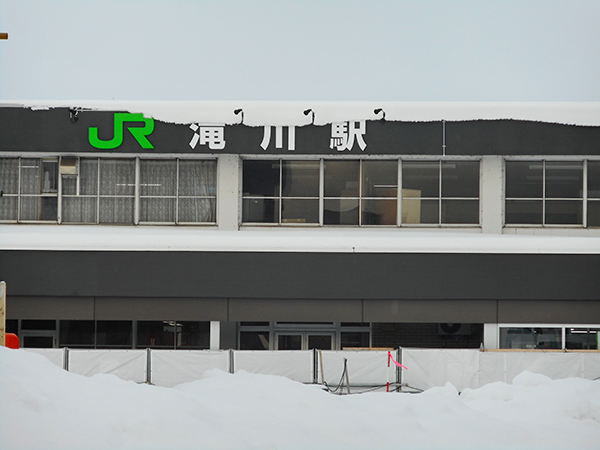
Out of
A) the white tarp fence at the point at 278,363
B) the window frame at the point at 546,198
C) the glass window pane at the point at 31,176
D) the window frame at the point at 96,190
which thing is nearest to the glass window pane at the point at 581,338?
the window frame at the point at 546,198

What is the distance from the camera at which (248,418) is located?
244 inches

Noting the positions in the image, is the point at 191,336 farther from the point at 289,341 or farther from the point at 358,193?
the point at 358,193

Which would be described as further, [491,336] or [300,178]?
[300,178]

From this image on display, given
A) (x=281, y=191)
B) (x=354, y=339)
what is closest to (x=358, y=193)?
(x=281, y=191)

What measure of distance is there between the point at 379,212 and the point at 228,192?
15.4ft

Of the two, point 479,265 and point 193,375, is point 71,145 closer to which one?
point 193,375

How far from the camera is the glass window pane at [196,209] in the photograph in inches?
638

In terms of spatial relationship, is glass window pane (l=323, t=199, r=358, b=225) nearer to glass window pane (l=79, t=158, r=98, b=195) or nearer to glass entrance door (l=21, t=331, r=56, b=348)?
glass window pane (l=79, t=158, r=98, b=195)

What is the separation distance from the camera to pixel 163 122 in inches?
608

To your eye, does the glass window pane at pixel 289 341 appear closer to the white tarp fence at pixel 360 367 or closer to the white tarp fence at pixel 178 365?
the white tarp fence at pixel 360 367

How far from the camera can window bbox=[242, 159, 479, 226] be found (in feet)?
53.0

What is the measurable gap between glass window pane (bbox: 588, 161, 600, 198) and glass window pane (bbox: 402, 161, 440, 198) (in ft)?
15.1

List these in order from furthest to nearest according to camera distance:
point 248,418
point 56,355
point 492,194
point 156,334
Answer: point 156,334 < point 492,194 < point 56,355 < point 248,418

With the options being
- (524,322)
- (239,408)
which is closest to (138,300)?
(239,408)
